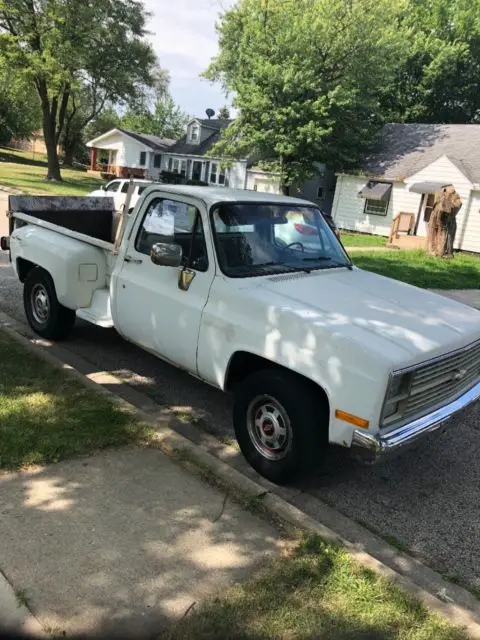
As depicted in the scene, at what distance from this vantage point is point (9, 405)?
175 inches

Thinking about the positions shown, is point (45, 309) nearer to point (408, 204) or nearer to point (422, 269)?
point (422, 269)

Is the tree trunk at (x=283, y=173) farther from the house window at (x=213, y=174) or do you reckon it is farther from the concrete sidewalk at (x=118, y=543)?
the concrete sidewalk at (x=118, y=543)

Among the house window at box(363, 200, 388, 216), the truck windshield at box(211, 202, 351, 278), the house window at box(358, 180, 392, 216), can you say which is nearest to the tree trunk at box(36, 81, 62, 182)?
the house window at box(358, 180, 392, 216)

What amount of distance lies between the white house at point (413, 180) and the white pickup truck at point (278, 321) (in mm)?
20090

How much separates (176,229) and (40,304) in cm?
239

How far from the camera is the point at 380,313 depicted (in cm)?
381

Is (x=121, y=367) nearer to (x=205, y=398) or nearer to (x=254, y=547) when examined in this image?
(x=205, y=398)

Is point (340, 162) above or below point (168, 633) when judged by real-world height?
above

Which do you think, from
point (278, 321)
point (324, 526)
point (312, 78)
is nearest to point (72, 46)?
point (312, 78)

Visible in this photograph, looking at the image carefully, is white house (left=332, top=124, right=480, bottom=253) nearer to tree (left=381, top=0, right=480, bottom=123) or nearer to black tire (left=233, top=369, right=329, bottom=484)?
tree (left=381, top=0, right=480, bottom=123)

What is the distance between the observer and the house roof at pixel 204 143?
4178 centimetres

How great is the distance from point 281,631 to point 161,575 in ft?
2.22

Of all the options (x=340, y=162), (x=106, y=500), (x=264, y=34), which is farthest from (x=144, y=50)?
(x=106, y=500)

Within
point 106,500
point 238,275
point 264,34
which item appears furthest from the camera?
point 264,34
